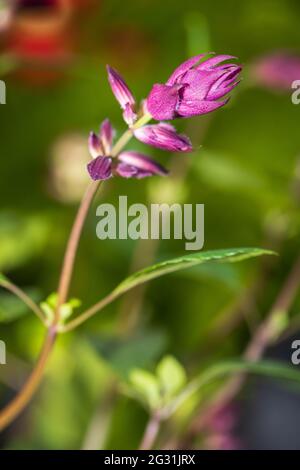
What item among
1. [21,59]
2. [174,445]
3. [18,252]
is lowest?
[174,445]

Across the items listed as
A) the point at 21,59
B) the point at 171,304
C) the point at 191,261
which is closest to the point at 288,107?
the point at 171,304

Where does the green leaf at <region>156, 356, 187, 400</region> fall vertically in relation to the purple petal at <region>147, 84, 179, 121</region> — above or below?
below

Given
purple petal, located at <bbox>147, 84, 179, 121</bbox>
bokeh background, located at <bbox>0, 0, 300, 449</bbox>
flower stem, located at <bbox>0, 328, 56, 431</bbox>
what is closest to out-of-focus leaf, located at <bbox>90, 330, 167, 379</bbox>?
bokeh background, located at <bbox>0, 0, 300, 449</bbox>

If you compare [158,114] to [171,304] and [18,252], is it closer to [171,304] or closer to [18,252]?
[18,252]

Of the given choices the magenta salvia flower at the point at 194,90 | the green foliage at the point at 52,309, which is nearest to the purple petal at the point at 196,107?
the magenta salvia flower at the point at 194,90

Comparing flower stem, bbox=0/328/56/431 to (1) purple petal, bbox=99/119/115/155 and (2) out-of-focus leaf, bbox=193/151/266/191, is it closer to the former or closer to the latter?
(1) purple petal, bbox=99/119/115/155

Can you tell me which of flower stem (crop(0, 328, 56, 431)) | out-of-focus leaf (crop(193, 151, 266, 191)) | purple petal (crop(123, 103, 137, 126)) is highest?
out-of-focus leaf (crop(193, 151, 266, 191))

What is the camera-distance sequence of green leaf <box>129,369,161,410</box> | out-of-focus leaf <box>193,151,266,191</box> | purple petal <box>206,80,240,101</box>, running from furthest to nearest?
out-of-focus leaf <box>193,151,266,191</box> < green leaf <box>129,369,161,410</box> < purple petal <box>206,80,240,101</box>
